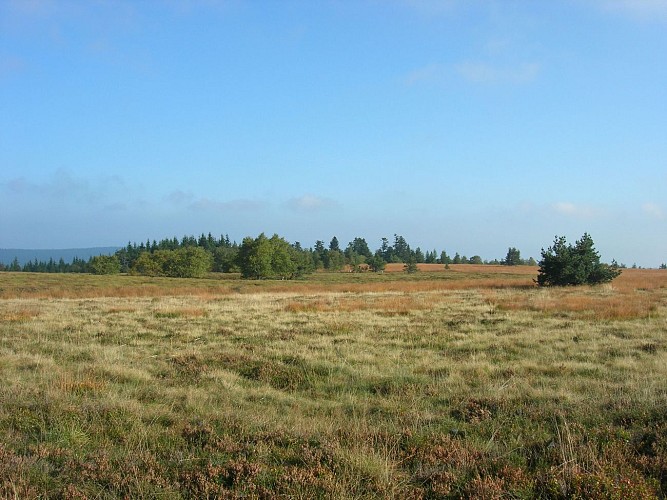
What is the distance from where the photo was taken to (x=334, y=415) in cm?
645

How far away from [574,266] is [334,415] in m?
38.2

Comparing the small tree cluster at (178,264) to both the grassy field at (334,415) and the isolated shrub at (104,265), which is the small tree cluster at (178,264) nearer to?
the isolated shrub at (104,265)

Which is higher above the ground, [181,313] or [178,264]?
[178,264]

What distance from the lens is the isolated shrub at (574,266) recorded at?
127 ft

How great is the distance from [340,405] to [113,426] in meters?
3.05

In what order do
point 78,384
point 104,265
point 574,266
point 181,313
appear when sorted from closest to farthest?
point 78,384 < point 181,313 < point 574,266 < point 104,265

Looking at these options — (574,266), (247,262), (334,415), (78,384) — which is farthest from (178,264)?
(334,415)

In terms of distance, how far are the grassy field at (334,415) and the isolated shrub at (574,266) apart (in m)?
27.1

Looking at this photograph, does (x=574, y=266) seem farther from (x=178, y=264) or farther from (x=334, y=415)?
(x=178, y=264)

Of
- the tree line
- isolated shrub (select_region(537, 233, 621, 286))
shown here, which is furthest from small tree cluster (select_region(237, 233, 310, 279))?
isolated shrub (select_region(537, 233, 621, 286))

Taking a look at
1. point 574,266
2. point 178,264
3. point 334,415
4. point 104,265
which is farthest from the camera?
point 104,265

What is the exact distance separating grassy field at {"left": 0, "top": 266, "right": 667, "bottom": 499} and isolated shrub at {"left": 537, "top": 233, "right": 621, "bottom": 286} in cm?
2708

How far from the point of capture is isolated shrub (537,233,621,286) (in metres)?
38.8

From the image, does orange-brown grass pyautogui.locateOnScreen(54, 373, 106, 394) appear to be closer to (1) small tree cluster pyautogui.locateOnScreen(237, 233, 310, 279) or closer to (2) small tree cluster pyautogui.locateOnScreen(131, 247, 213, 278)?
(1) small tree cluster pyautogui.locateOnScreen(237, 233, 310, 279)
